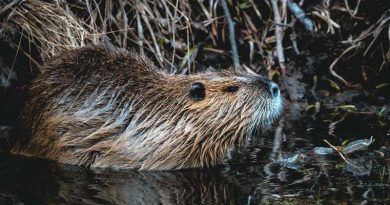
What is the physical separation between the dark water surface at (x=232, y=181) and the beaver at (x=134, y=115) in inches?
4.8

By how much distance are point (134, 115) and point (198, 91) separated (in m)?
0.41

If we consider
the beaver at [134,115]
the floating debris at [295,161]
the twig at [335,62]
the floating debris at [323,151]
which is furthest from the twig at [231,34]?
the floating debris at [295,161]

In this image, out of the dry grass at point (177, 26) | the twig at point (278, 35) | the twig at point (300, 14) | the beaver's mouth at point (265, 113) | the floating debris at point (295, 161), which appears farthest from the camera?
the twig at point (300, 14)

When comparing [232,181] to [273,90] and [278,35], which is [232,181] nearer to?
[273,90]

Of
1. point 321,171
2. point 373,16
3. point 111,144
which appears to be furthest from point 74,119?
point 373,16

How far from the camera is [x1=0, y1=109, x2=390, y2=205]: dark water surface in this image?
398 cm

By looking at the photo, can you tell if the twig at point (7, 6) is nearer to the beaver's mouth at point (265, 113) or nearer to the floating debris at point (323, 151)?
the beaver's mouth at point (265, 113)

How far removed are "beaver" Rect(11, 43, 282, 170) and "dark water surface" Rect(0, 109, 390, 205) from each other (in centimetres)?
12

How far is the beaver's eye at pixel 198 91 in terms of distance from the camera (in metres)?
5.01

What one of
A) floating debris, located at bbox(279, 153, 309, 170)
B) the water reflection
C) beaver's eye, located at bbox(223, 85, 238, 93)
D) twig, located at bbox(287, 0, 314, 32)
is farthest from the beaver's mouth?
twig, located at bbox(287, 0, 314, 32)

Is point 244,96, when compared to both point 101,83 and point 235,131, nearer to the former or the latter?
point 235,131

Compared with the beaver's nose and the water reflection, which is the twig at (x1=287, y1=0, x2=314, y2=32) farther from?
the water reflection

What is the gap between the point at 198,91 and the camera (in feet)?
16.5

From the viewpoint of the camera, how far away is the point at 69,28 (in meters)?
5.83
